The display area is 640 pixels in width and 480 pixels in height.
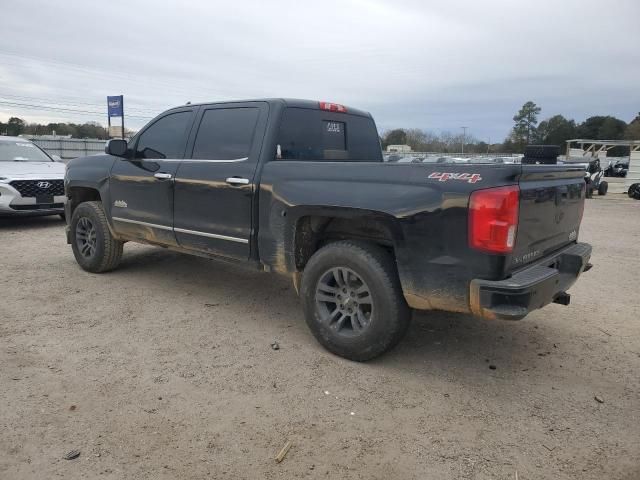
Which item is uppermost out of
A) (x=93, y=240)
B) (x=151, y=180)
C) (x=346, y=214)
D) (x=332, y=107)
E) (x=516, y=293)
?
(x=332, y=107)

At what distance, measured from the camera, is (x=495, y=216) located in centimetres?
296

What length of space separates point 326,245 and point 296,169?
0.63m

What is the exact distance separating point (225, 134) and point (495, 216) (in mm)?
2610

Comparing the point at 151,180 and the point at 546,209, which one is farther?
the point at 151,180

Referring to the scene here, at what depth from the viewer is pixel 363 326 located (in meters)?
3.66

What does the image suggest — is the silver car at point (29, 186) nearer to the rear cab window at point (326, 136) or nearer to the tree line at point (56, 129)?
the rear cab window at point (326, 136)

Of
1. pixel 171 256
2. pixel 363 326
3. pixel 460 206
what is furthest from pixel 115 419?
pixel 171 256

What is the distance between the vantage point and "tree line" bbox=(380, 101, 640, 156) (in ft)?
206

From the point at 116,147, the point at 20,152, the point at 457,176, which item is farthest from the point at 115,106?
the point at 457,176

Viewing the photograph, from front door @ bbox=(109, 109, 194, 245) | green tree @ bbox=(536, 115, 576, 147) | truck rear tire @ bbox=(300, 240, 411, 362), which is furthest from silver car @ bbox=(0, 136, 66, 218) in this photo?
green tree @ bbox=(536, 115, 576, 147)

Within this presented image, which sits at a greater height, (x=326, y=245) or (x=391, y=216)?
(x=391, y=216)

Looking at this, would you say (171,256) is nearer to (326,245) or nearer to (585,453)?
(326,245)

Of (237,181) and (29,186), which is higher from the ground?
(237,181)

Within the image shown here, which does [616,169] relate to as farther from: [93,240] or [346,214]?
[346,214]
